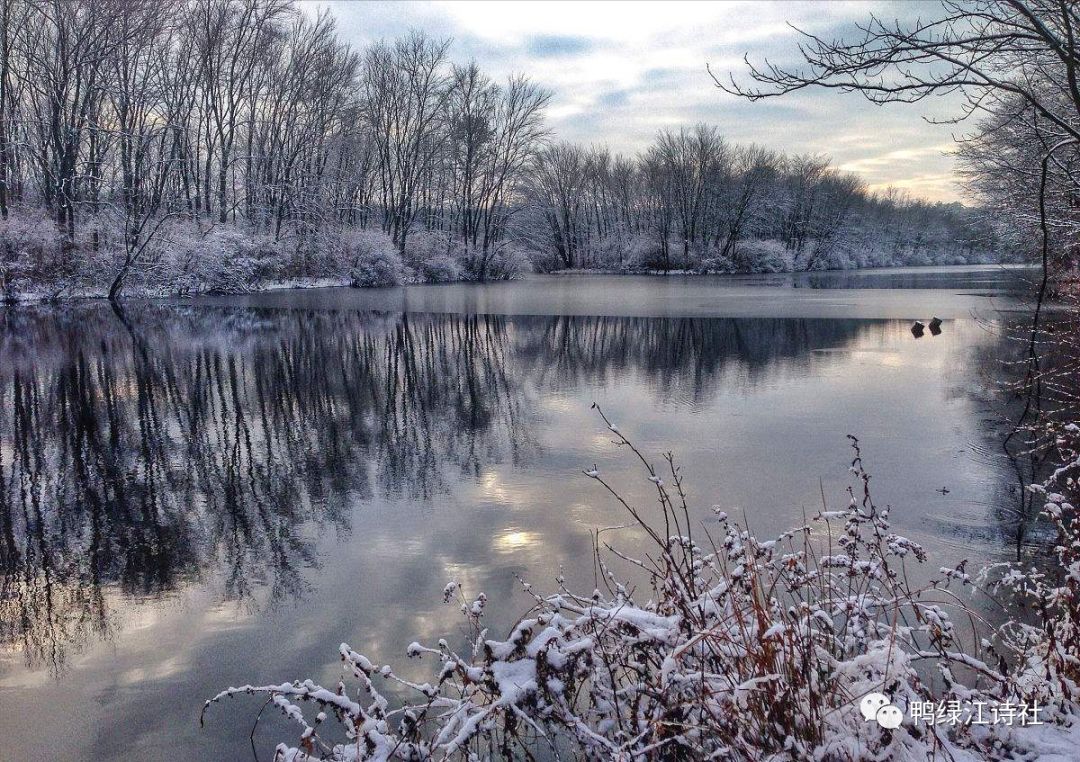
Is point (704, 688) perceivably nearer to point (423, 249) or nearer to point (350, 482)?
point (350, 482)

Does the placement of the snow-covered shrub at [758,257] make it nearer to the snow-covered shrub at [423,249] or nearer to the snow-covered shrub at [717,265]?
the snow-covered shrub at [717,265]

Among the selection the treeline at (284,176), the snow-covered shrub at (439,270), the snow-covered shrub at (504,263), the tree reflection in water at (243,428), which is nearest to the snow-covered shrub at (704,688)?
the tree reflection in water at (243,428)

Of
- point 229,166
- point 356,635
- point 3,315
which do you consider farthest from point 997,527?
point 229,166

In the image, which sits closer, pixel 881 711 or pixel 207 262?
pixel 881 711

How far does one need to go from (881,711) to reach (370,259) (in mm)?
45949

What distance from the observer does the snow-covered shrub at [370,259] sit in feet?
150

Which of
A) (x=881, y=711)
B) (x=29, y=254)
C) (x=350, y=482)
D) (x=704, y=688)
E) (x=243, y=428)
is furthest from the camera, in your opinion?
(x=29, y=254)

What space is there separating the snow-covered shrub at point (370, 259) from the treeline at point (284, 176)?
0.40ft

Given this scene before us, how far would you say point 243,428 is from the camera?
33.9ft

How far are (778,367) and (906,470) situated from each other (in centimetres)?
702

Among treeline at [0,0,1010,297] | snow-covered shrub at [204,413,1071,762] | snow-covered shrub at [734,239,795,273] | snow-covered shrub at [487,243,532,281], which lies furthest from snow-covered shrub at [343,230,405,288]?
snow-covered shrub at [204,413,1071,762]

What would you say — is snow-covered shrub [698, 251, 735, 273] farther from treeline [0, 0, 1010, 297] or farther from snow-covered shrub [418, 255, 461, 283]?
snow-covered shrub [418, 255, 461, 283]

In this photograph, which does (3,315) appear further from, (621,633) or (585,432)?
(621,633)

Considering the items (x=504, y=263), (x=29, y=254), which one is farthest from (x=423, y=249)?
(x=29, y=254)
